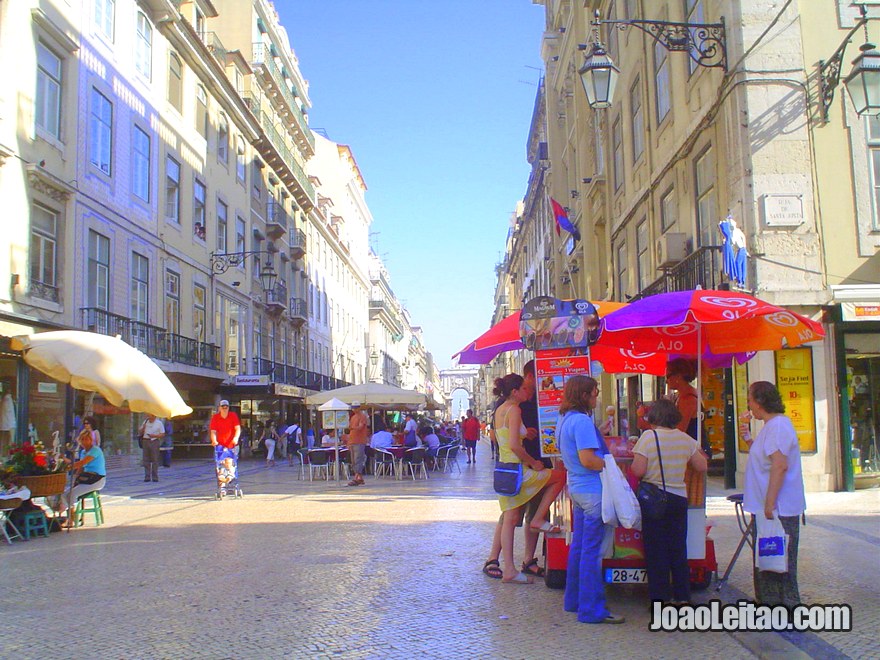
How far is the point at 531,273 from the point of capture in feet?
167

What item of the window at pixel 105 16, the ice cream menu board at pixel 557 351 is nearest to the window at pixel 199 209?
the window at pixel 105 16

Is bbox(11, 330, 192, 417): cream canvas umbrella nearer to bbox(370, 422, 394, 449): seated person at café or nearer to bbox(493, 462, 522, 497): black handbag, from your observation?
bbox(493, 462, 522, 497): black handbag

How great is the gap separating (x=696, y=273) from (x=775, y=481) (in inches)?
401

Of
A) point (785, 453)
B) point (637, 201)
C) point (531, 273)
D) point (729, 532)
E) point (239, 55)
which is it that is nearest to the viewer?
point (785, 453)

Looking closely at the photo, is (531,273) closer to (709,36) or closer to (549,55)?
(549,55)

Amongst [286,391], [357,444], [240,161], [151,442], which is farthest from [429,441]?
[240,161]

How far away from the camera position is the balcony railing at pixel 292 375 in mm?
37219

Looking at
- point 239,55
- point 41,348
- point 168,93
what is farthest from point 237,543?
point 239,55

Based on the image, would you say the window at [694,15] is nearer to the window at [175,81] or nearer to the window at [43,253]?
the window at [43,253]

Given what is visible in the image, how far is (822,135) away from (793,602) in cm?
968

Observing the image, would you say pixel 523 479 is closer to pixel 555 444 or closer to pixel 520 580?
pixel 555 444

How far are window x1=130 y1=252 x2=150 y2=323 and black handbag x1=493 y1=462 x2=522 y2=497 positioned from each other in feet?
63.1

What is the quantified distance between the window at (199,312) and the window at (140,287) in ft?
13.7

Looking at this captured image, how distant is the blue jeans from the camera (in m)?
5.62
